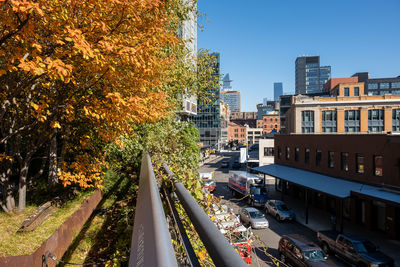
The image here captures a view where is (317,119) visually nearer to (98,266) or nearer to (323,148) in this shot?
(323,148)

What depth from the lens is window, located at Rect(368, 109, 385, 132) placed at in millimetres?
49094

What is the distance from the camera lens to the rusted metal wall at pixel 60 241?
258 inches

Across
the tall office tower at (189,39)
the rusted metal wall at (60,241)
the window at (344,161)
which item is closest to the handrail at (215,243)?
the rusted metal wall at (60,241)

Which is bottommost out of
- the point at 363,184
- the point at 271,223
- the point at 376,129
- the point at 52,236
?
the point at 271,223

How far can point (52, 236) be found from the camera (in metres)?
7.55

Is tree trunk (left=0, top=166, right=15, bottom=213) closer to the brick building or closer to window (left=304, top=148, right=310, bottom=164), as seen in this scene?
the brick building

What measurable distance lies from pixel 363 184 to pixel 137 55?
79.7 ft

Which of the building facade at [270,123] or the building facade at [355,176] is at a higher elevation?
the building facade at [270,123]

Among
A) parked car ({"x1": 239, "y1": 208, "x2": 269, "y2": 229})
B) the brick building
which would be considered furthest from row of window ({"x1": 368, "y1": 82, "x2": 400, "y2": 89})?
parked car ({"x1": 239, "y1": 208, "x2": 269, "y2": 229})

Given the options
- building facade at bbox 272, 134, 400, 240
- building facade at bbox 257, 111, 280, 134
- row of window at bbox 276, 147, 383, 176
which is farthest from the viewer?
building facade at bbox 257, 111, 280, 134

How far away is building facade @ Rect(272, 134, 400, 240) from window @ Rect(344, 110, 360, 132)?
2073cm

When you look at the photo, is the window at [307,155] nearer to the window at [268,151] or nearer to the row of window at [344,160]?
the row of window at [344,160]

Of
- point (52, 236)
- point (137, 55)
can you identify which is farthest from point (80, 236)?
point (137, 55)

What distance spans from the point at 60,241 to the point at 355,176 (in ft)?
82.0
